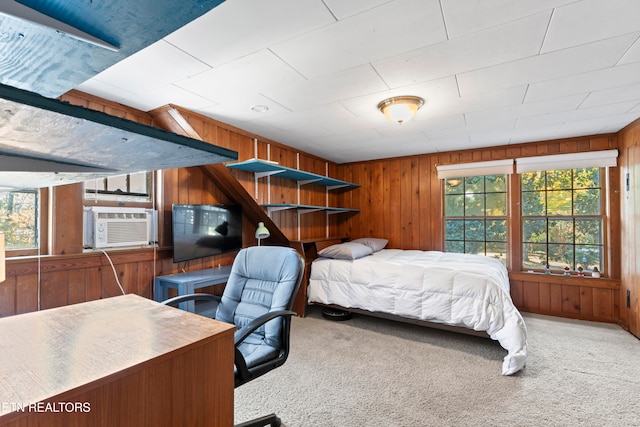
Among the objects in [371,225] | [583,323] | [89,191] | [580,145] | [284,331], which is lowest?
[583,323]

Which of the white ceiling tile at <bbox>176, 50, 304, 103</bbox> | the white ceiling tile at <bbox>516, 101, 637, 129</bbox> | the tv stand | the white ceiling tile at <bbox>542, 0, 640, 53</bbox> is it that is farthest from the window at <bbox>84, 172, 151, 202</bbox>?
the white ceiling tile at <bbox>516, 101, 637, 129</bbox>

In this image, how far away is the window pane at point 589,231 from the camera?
Answer: 3544 mm

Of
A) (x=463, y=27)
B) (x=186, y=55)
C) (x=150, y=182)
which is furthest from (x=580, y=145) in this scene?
(x=150, y=182)

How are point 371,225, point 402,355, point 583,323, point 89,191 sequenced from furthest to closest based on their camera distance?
point 371,225 < point 583,323 < point 402,355 < point 89,191

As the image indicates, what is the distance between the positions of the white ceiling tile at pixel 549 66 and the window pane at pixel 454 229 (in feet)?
8.06

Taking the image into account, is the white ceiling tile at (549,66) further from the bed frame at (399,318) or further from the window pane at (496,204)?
the window pane at (496,204)

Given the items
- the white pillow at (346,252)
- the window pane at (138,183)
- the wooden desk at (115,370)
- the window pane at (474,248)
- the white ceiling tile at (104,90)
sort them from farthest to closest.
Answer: the window pane at (474,248) → the white pillow at (346,252) → the window pane at (138,183) → the white ceiling tile at (104,90) → the wooden desk at (115,370)

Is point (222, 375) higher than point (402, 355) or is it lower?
higher

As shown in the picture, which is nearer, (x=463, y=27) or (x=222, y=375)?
(x=222, y=375)

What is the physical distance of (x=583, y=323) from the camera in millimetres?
3355

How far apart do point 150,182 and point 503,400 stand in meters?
3.37

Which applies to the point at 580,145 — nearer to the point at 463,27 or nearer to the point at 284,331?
the point at 463,27

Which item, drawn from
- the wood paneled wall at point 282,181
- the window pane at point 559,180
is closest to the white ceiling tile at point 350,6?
the wood paneled wall at point 282,181

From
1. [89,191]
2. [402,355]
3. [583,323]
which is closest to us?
[89,191]
